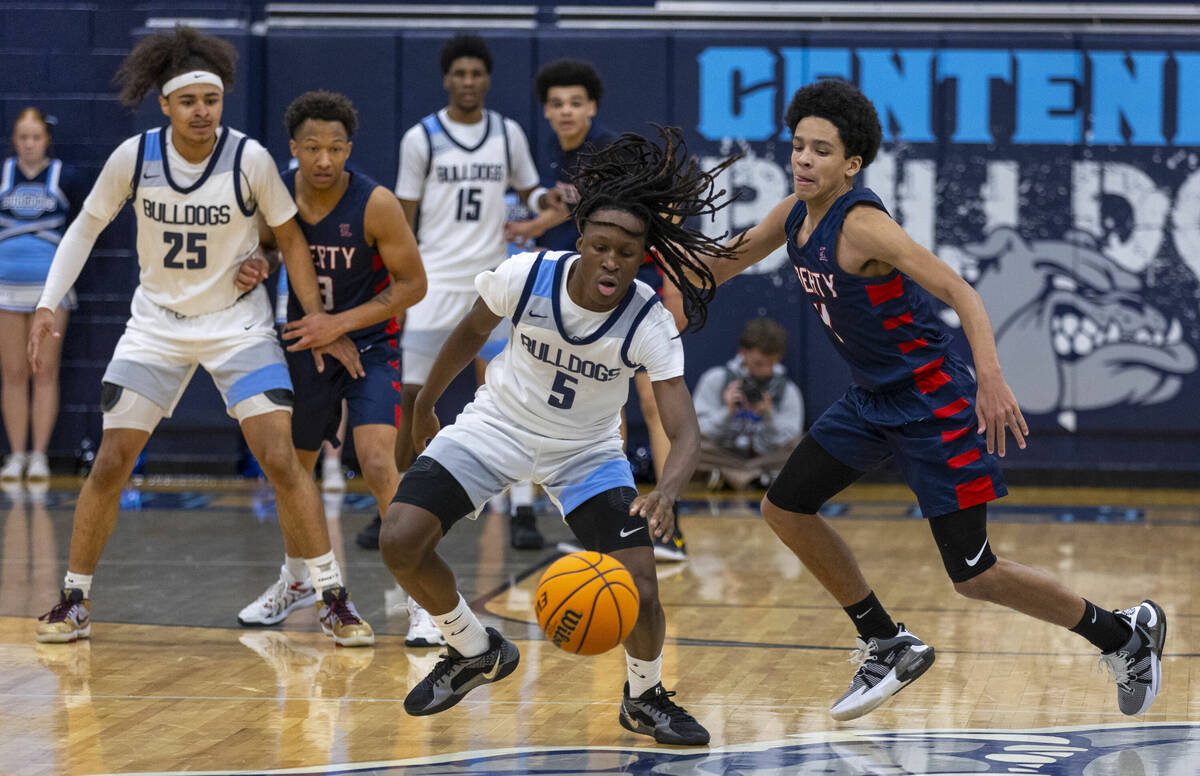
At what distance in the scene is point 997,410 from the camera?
3.98 meters

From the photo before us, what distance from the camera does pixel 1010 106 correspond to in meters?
9.96

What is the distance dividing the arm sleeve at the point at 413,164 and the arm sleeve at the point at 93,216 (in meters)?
2.06

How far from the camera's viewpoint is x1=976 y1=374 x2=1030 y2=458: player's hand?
156 inches

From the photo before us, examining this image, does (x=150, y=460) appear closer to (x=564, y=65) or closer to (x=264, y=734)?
(x=564, y=65)

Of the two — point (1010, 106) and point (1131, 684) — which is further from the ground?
point (1010, 106)

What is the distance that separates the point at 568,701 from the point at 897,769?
43.6 inches

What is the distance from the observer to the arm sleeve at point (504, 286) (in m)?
4.23

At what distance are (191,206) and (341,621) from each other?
1.58 m

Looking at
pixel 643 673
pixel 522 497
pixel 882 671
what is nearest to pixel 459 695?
pixel 643 673


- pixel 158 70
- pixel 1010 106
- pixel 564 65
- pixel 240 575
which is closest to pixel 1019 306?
pixel 1010 106

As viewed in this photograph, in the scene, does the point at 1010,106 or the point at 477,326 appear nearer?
the point at 477,326

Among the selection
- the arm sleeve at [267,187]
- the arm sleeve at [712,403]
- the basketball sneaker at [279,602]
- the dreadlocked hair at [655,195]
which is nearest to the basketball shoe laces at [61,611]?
the basketball sneaker at [279,602]

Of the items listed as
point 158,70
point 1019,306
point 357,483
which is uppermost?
point 158,70

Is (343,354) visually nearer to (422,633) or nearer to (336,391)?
(336,391)
